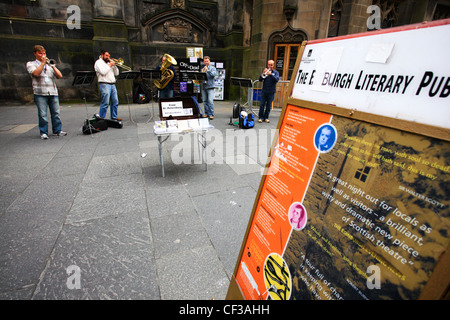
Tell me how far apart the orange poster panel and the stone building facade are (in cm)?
1067

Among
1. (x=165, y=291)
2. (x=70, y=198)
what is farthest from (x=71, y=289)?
(x=70, y=198)

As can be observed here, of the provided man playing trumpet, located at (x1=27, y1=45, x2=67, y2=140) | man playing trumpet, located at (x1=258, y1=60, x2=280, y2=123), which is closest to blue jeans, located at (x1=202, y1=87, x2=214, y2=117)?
man playing trumpet, located at (x1=258, y1=60, x2=280, y2=123)

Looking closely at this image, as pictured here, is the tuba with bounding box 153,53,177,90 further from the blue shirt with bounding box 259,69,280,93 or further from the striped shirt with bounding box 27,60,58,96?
the blue shirt with bounding box 259,69,280,93

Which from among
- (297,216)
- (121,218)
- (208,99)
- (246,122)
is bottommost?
(121,218)

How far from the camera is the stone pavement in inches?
82.7

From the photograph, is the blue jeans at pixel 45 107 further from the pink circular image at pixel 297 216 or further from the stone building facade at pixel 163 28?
the pink circular image at pixel 297 216

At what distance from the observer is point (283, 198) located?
3.90 feet

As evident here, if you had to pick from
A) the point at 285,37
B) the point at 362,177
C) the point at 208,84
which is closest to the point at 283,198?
the point at 362,177

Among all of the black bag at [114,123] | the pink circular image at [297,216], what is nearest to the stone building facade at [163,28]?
the black bag at [114,123]

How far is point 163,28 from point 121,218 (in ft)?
39.7

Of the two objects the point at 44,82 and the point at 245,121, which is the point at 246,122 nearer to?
the point at 245,121

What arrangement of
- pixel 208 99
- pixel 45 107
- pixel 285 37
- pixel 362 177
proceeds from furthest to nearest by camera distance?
1. pixel 285 37
2. pixel 208 99
3. pixel 45 107
4. pixel 362 177

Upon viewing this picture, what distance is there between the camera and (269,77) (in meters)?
7.88
